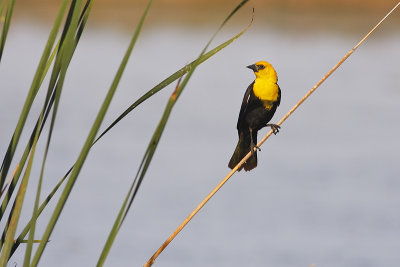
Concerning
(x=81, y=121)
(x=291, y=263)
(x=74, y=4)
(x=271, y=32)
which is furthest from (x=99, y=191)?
(x=271, y=32)

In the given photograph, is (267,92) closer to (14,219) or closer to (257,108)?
(257,108)

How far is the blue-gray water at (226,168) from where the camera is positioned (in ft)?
19.3

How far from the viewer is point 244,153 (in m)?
3.96

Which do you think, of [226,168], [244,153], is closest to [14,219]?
[244,153]

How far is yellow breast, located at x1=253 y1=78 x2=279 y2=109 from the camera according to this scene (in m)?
3.95

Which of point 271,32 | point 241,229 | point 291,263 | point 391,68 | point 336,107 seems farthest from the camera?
point 271,32

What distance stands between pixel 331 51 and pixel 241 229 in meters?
7.29

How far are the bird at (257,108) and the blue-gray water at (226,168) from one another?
5.79 feet

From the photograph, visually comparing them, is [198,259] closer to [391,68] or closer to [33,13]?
[391,68]

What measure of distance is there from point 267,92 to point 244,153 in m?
0.30

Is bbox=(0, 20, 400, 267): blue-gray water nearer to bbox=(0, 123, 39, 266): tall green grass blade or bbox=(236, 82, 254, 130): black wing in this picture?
bbox=(236, 82, 254, 130): black wing

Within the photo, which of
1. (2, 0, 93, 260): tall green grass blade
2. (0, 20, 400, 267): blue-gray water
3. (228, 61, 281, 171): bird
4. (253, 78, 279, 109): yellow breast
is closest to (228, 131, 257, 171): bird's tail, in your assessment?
(228, 61, 281, 171): bird

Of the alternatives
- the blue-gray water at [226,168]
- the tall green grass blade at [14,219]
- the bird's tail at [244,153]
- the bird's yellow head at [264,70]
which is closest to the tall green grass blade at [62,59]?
the tall green grass blade at [14,219]

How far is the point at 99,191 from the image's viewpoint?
7.09m
